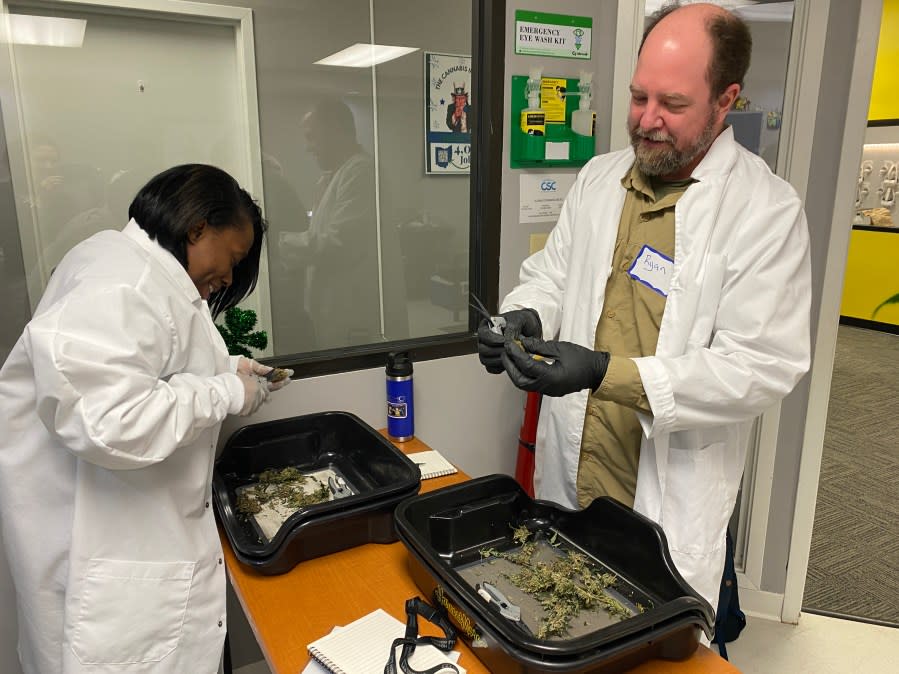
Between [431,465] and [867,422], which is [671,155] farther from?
[867,422]

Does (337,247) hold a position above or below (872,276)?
above

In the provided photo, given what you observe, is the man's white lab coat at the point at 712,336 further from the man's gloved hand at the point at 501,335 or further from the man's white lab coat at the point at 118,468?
the man's white lab coat at the point at 118,468

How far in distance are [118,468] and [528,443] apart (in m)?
1.35

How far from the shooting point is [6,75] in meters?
1.58

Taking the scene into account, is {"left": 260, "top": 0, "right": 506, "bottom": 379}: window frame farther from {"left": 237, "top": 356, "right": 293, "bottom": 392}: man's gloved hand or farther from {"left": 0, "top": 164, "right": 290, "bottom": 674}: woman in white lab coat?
{"left": 0, "top": 164, "right": 290, "bottom": 674}: woman in white lab coat

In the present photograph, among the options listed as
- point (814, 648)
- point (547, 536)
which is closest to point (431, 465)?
point (547, 536)

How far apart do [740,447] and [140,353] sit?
125 centimetres

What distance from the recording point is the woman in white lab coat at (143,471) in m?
1.12

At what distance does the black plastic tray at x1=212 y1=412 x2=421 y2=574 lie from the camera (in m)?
1.28

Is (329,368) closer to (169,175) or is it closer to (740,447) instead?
(169,175)

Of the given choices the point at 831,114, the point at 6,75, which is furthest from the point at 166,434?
the point at 831,114

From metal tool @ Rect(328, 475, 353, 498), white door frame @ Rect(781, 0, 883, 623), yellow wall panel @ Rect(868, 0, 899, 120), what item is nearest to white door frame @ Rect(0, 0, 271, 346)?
metal tool @ Rect(328, 475, 353, 498)

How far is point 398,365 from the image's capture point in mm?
1919

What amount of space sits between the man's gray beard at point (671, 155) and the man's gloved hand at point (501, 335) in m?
0.44
